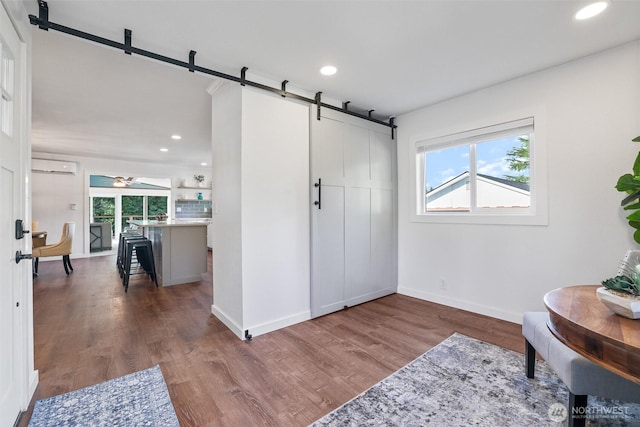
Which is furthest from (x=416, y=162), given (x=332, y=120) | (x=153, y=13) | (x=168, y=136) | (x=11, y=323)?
(x=168, y=136)

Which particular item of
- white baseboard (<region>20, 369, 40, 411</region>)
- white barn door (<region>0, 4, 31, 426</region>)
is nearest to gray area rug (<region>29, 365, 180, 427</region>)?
white baseboard (<region>20, 369, 40, 411</region>)

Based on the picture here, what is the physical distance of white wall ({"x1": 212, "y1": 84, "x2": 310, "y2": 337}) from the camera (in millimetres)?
2633

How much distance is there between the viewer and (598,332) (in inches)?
39.4

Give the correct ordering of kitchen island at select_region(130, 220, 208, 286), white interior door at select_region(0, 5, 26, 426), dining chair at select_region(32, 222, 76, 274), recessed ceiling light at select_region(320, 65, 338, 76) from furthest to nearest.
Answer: dining chair at select_region(32, 222, 76, 274), kitchen island at select_region(130, 220, 208, 286), recessed ceiling light at select_region(320, 65, 338, 76), white interior door at select_region(0, 5, 26, 426)

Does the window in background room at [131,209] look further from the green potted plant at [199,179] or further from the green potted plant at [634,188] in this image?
→ the green potted plant at [634,188]

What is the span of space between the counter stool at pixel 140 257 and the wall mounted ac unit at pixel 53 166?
11.8ft

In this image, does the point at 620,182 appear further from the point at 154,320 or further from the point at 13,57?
the point at 154,320

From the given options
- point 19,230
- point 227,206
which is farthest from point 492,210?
point 19,230

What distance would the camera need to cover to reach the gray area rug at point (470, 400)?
1.55m

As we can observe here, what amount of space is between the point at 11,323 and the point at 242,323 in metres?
1.53

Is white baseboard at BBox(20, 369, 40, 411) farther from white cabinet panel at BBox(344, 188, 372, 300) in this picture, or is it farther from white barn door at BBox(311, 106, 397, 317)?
white cabinet panel at BBox(344, 188, 372, 300)

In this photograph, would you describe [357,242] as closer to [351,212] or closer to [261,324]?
[351,212]

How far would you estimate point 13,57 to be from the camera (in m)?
1.51

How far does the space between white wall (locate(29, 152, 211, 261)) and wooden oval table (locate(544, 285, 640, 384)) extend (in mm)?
8775
